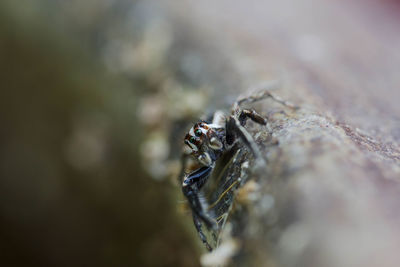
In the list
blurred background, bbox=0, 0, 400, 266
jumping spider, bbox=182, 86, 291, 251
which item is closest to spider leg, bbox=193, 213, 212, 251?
jumping spider, bbox=182, 86, 291, 251

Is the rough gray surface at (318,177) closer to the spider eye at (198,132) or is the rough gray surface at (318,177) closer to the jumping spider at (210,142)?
the jumping spider at (210,142)

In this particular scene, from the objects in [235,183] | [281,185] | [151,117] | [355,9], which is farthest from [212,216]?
[355,9]

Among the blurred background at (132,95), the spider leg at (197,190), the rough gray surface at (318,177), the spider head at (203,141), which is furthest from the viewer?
the blurred background at (132,95)

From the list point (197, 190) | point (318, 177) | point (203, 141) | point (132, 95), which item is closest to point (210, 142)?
point (203, 141)

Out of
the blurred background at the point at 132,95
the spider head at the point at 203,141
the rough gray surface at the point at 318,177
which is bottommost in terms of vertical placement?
the rough gray surface at the point at 318,177

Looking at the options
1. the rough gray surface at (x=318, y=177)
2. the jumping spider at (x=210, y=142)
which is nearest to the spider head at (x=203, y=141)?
the jumping spider at (x=210, y=142)

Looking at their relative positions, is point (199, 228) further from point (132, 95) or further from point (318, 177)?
point (132, 95)

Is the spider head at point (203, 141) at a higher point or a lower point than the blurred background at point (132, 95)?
lower

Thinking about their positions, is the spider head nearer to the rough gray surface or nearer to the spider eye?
the spider eye
